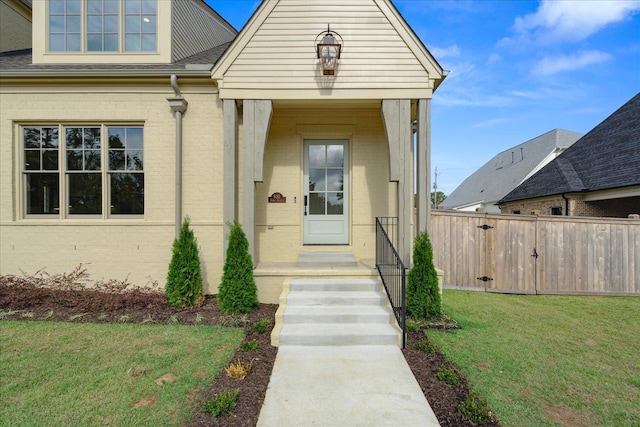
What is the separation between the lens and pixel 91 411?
9.10ft

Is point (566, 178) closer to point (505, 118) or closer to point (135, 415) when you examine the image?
point (135, 415)

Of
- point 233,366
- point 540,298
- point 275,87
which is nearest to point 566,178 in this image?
point 540,298

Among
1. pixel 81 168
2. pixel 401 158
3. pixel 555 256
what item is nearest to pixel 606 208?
pixel 555 256

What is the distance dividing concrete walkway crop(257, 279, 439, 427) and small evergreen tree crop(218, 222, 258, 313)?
655 mm

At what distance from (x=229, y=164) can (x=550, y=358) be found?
536 centimetres

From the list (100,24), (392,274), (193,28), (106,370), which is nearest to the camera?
(106,370)

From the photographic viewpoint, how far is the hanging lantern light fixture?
5359mm

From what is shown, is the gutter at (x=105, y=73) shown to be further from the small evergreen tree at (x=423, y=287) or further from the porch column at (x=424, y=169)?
the small evergreen tree at (x=423, y=287)

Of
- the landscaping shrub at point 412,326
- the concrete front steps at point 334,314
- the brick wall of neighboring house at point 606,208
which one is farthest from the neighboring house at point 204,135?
the brick wall of neighboring house at point 606,208

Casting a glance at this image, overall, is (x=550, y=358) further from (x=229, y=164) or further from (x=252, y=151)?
(x=229, y=164)

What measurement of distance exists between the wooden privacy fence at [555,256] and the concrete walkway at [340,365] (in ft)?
11.5

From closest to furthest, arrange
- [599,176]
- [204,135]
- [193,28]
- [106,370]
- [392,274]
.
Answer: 1. [106,370]
2. [392,274]
3. [204,135]
4. [193,28]
5. [599,176]

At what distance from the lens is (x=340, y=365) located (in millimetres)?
3623

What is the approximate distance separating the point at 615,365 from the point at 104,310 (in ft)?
23.1
